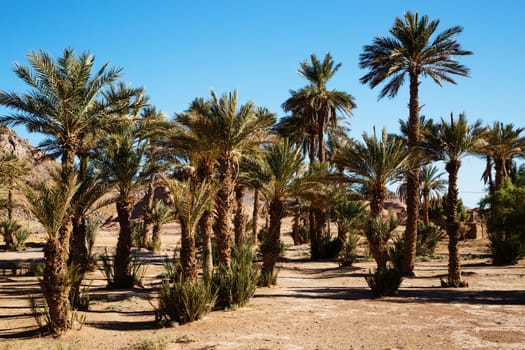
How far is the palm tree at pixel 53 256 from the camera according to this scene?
9.88 metres

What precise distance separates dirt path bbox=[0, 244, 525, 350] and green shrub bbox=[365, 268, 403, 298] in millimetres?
434

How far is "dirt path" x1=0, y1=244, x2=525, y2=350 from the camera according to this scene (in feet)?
29.2

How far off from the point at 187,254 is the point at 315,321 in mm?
3801

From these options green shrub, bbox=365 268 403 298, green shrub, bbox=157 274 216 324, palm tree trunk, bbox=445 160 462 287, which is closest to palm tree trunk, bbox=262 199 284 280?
green shrub, bbox=365 268 403 298

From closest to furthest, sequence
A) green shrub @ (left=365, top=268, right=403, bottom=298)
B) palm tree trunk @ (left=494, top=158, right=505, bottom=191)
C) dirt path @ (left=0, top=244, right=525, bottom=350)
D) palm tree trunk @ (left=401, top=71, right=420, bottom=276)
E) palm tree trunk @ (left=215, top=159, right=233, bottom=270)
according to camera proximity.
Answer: dirt path @ (left=0, top=244, right=525, bottom=350)
green shrub @ (left=365, top=268, right=403, bottom=298)
palm tree trunk @ (left=215, top=159, right=233, bottom=270)
palm tree trunk @ (left=401, top=71, right=420, bottom=276)
palm tree trunk @ (left=494, top=158, right=505, bottom=191)

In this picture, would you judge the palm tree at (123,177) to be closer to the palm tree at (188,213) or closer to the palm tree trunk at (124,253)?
the palm tree trunk at (124,253)

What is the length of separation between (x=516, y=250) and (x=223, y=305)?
57.6 ft

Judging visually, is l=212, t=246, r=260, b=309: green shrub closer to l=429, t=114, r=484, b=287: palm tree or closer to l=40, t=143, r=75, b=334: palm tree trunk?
l=40, t=143, r=75, b=334: palm tree trunk

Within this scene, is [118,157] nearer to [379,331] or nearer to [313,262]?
[379,331]

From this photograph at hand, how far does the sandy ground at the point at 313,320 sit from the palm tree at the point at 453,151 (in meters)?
1.09

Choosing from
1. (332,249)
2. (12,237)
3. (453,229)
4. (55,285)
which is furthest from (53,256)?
(12,237)

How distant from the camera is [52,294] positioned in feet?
32.4

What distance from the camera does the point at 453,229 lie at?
16578 mm

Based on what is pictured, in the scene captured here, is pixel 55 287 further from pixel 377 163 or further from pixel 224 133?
pixel 377 163
